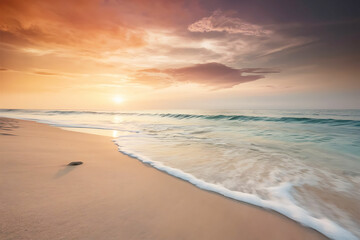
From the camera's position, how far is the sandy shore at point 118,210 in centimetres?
157

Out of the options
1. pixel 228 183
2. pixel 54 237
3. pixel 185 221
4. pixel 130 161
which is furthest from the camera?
pixel 130 161

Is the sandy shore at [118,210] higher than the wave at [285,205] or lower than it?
higher

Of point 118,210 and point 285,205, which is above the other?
point 118,210

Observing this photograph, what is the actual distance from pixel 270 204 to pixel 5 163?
4519mm

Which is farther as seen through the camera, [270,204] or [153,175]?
[153,175]

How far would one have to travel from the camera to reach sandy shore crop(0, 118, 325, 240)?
157 centimetres

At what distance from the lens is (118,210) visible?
6.31ft

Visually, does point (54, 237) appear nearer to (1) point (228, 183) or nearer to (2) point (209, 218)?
(2) point (209, 218)

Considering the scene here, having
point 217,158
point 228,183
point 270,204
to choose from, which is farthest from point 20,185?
point 217,158

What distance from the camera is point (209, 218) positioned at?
1.92 meters

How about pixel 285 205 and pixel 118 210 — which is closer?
pixel 118 210

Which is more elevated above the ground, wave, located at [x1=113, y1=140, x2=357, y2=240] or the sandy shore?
the sandy shore

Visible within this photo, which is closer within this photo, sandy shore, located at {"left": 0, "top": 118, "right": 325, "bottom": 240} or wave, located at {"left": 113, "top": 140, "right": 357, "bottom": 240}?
sandy shore, located at {"left": 0, "top": 118, "right": 325, "bottom": 240}

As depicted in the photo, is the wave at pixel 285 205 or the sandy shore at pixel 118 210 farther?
the wave at pixel 285 205
